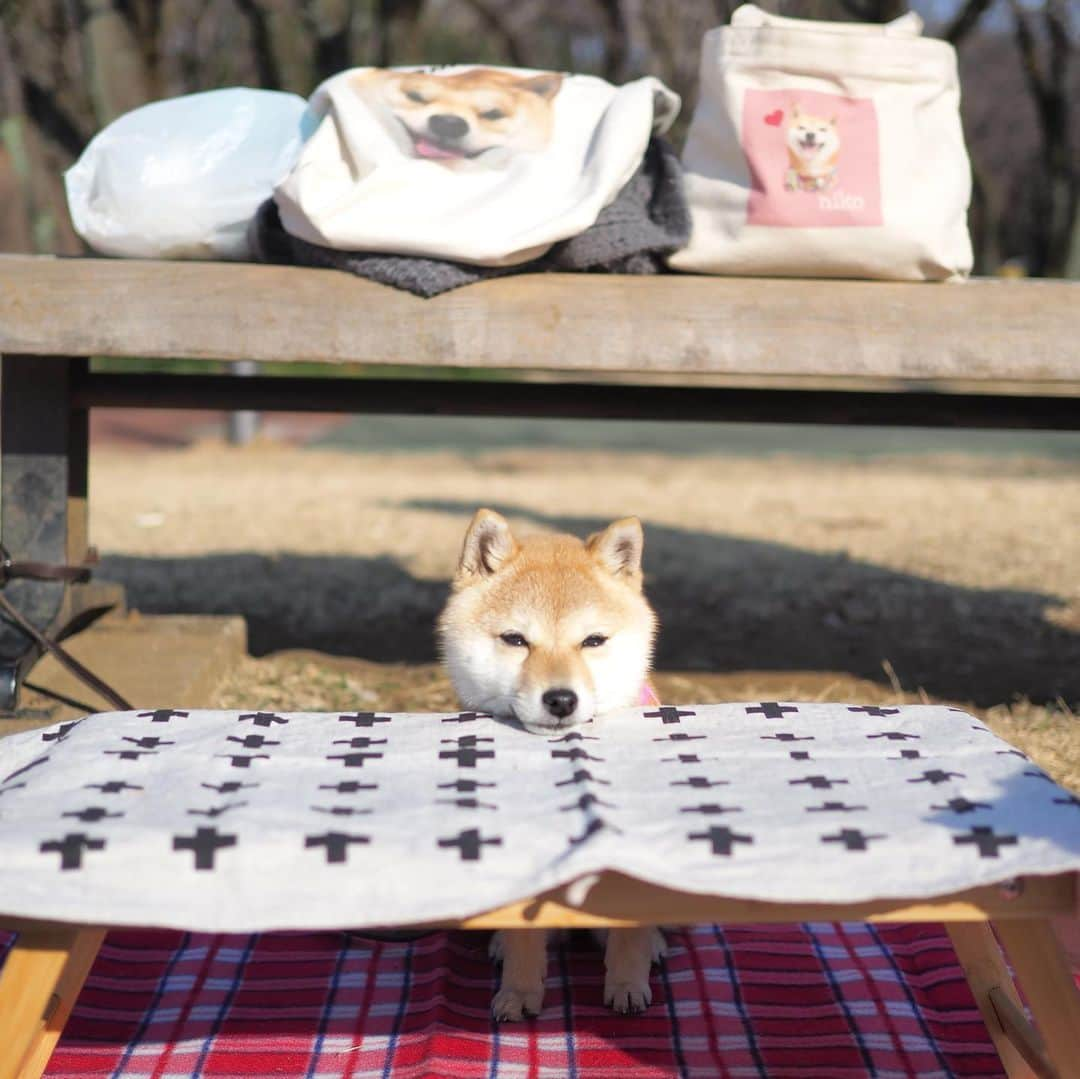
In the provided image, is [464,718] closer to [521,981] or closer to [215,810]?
[521,981]

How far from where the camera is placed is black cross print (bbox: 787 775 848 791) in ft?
6.02

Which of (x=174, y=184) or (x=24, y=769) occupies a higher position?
(x=174, y=184)

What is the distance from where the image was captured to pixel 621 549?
2.67 m

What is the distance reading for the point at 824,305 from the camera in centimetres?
288

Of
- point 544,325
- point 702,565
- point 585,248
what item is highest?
point 585,248

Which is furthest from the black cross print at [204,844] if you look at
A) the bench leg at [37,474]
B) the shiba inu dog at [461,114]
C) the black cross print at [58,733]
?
the bench leg at [37,474]

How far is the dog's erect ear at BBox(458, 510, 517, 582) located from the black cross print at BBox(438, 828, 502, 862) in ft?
3.32

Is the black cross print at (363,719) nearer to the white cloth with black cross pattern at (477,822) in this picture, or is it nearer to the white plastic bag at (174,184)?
the white cloth with black cross pattern at (477,822)

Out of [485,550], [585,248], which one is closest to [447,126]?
[585,248]

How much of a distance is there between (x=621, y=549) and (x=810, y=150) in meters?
1.04

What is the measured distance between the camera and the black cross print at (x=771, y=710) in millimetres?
2184

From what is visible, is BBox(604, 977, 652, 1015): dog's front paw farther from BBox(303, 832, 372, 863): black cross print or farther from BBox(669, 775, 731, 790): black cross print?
BBox(303, 832, 372, 863): black cross print

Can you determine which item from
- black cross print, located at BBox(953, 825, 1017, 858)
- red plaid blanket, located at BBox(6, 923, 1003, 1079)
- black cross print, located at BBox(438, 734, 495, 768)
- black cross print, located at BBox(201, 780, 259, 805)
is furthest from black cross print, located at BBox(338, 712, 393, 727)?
black cross print, located at BBox(953, 825, 1017, 858)

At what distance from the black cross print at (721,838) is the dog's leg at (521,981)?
0.69 meters
